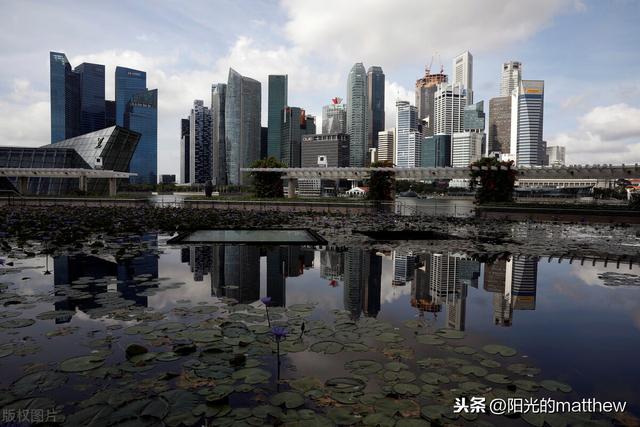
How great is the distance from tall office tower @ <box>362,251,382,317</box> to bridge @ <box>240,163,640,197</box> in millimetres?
41022

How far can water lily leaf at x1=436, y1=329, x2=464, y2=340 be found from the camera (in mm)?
5695

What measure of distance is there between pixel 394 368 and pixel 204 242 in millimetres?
12450

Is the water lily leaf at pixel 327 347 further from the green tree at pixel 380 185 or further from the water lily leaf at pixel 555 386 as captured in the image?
the green tree at pixel 380 185

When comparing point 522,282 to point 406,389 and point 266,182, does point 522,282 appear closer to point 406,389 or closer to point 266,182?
point 406,389

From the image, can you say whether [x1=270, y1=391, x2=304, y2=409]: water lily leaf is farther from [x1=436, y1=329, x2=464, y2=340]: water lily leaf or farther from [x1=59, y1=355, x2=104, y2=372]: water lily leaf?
[x1=436, y1=329, x2=464, y2=340]: water lily leaf

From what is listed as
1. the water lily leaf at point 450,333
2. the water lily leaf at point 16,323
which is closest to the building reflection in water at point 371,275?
the water lily leaf at point 450,333

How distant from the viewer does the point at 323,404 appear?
3.74 metres

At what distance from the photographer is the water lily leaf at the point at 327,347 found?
5.05 m

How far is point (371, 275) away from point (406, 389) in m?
6.18

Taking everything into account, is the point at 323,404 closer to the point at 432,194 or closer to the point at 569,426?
the point at 569,426

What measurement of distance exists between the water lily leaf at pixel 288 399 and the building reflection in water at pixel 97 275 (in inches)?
170

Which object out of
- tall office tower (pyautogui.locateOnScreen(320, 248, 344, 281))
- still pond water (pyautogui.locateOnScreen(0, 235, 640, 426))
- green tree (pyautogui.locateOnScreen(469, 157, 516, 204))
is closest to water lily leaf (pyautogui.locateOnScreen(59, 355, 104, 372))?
still pond water (pyautogui.locateOnScreen(0, 235, 640, 426))

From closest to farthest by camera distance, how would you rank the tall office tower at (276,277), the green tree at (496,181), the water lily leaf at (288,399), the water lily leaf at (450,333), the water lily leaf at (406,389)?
the water lily leaf at (288,399) → the water lily leaf at (406,389) → the water lily leaf at (450,333) → the tall office tower at (276,277) → the green tree at (496,181)

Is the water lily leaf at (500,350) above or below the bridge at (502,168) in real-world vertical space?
below
